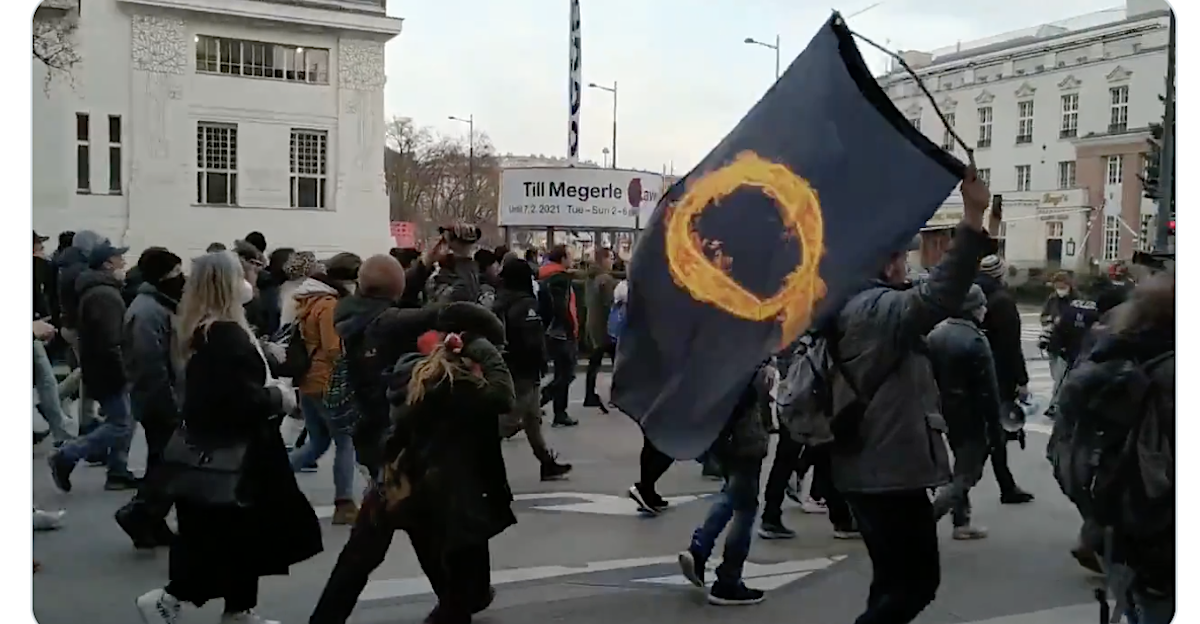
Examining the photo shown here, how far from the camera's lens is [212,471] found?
4.46 metres

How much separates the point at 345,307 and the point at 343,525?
3.47ft

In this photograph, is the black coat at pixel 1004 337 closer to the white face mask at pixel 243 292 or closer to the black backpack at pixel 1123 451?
the black backpack at pixel 1123 451

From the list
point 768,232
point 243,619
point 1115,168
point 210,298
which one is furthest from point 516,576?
point 1115,168

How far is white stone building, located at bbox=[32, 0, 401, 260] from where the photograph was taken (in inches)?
181

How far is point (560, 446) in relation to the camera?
672 cm

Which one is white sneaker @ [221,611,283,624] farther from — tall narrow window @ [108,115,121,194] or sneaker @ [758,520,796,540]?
sneaker @ [758,520,796,540]

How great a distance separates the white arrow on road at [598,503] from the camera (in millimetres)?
5605

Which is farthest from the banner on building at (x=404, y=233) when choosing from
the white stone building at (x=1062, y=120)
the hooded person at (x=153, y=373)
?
the white stone building at (x=1062, y=120)

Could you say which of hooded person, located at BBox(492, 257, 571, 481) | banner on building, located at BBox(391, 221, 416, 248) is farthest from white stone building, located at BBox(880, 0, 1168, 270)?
hooded person, located at BBox(492, 257, 571, 481)

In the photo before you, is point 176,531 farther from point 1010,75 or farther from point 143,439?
point 1010,75

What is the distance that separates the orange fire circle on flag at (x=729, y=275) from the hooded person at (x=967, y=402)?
1.22m

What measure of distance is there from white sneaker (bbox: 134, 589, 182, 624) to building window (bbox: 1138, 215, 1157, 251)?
13.6 feet

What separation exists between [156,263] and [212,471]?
1.02 meters

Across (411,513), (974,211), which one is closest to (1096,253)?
(974,211)
